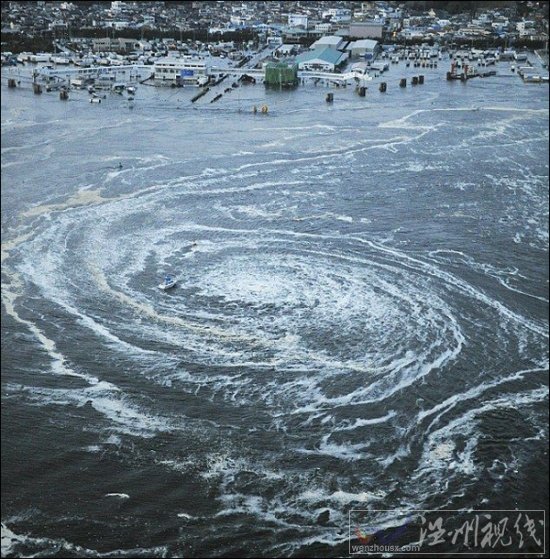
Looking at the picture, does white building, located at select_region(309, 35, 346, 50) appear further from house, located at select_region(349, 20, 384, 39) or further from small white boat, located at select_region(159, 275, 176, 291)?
small white boat, located at select_region(159, 275, 176, 291)

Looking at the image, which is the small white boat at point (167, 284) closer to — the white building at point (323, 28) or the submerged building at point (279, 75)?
the submerged building at point (279, 75)

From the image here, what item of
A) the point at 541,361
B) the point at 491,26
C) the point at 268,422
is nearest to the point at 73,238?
the point at 268,422

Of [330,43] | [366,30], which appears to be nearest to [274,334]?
[330,43]

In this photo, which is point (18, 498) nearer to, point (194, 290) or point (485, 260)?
point (194, 290)

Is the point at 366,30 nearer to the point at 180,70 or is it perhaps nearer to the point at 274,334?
the point at 180,70

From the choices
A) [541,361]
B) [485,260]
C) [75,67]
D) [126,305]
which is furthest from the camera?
[75,67]

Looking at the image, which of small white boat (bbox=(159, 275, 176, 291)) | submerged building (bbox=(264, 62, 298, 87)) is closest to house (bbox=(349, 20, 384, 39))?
submerged building (bbox=(264, 62, 298, 87))
